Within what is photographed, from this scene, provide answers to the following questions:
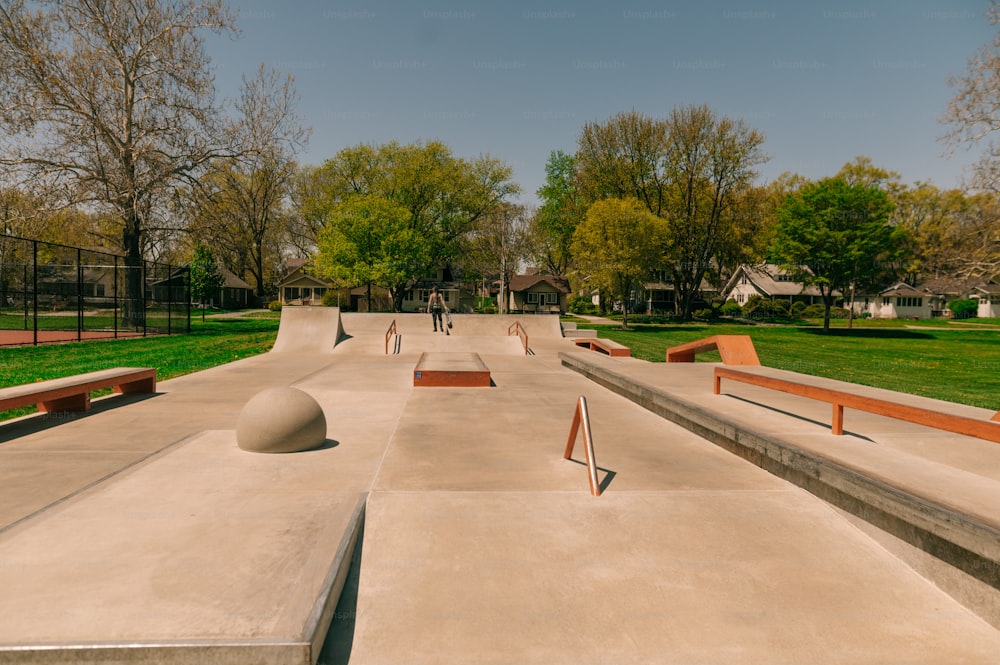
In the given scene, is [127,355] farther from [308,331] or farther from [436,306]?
[436,306]

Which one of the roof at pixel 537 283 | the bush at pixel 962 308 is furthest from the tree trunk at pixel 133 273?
the bush at pixel 962 308

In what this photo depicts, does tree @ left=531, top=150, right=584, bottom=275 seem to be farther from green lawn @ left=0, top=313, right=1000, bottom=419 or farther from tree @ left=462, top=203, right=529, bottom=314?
green lawn @ left=0, top=313, right=1000, bottom=419

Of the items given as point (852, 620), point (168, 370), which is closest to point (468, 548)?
point (852, 620)

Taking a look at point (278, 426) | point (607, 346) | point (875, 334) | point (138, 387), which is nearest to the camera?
point (278, 426)

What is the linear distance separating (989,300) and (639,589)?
107409mm

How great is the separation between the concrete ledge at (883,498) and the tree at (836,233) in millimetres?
43052

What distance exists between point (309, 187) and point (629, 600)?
238 feet

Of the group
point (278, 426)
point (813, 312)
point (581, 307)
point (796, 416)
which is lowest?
point (796, 416)

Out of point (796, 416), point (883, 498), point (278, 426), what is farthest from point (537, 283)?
point (883, 498)

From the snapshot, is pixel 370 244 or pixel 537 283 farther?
pixel 537 283

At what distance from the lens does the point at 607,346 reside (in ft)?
65.2

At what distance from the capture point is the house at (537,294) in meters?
78.6

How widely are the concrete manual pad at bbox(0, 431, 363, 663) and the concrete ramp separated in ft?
57.0

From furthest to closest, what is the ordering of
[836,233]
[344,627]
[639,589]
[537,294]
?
[537,294]
[836,233]
[639,589]
[344,627]
